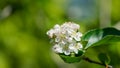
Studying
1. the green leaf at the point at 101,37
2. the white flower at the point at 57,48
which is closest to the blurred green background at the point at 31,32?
the green leaf at the point at 101,37

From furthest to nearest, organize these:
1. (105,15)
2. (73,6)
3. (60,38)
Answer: (73,6)
(105,15)
(60,38)

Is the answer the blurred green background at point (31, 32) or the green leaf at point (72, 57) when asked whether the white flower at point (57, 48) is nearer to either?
the green leaf at point (72, 57)

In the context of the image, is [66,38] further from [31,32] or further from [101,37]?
[31,32]

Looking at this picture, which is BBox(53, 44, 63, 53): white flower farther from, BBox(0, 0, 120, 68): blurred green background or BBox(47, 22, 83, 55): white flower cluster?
BBox(0, 0, 120, 68): blurred green background

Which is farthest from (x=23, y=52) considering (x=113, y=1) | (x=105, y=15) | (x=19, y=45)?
(x=113, y=1)

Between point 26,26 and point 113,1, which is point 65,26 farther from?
point 113,1
